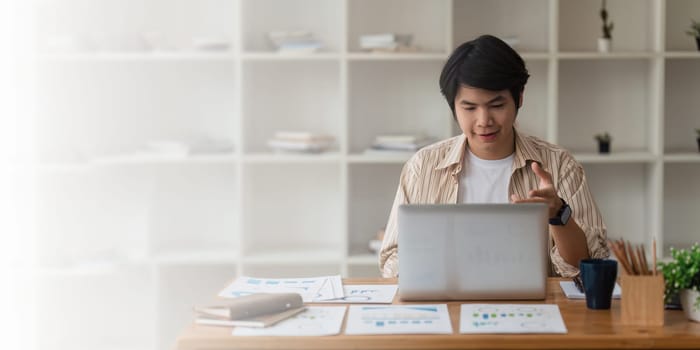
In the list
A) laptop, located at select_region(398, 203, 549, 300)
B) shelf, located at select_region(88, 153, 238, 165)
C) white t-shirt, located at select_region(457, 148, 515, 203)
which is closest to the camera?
laptop, located at select_region(398, 203, 549, 300)

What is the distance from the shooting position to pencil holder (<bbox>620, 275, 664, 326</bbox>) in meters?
1.77

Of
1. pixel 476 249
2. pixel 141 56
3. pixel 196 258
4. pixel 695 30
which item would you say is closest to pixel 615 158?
pixel 695 30

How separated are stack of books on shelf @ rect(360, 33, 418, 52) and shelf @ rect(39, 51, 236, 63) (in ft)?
1.98

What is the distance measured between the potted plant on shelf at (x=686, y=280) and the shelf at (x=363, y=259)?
6.53ft

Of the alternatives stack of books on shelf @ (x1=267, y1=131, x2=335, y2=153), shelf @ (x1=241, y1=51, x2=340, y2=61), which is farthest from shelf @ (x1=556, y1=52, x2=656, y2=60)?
stack of books on shelf @ (x1=267, y1=131, x2=335, y2=153)

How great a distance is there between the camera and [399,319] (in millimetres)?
1840

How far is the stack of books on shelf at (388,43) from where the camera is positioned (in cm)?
380

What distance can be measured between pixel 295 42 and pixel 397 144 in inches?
25.7

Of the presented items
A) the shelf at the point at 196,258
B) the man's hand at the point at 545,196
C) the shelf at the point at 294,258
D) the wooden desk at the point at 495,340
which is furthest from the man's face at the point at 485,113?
the shelf at the point at 196,258

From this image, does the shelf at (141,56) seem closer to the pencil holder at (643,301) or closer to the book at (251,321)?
the book at (251,321)

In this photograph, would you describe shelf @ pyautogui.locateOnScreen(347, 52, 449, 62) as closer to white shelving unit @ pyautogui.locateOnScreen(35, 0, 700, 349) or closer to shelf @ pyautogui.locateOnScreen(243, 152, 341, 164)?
white shelving unit @ pyautogui.locateOnScreen(35, 0, 700, 349)

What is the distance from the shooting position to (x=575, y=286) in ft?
6.89

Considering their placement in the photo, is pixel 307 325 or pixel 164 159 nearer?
pixel 307 325

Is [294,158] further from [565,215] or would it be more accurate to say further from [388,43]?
[565,215]
